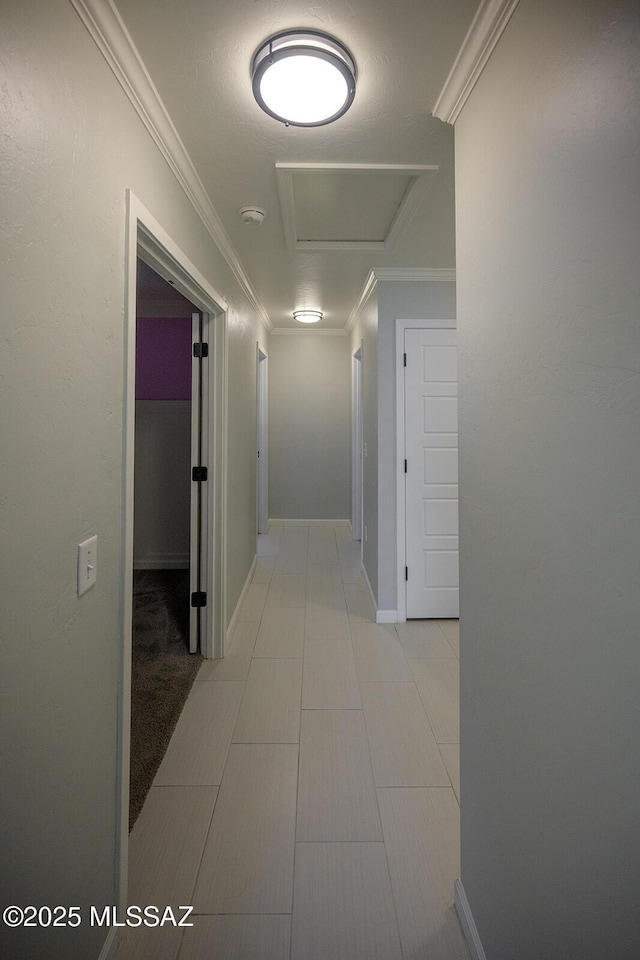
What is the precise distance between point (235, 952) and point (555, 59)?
7.16 feet

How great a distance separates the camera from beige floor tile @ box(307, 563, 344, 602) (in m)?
3.92

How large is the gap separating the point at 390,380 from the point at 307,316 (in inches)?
77.7

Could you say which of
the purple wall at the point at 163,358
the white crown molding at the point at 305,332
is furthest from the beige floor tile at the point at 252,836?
the white crown molding at the point at 305,332

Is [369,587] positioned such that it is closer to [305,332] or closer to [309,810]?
[309,810]

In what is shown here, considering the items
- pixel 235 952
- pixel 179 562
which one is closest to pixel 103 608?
pixel 235 952

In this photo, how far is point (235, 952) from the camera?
126 cm

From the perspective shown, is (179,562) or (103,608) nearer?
(103,608)

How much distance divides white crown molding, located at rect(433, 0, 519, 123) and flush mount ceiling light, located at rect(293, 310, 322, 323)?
3.28 meters

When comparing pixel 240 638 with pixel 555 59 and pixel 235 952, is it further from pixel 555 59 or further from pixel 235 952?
pixel 555 59

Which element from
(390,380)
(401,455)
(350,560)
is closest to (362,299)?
(390,380)

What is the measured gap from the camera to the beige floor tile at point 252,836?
1400mm

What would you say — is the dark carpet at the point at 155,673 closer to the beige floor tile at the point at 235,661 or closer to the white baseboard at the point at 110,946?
the beige floor tile at the point at 235,661

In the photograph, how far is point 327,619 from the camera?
3398 mm

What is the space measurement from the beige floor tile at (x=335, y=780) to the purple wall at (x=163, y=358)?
3431 millimetres
